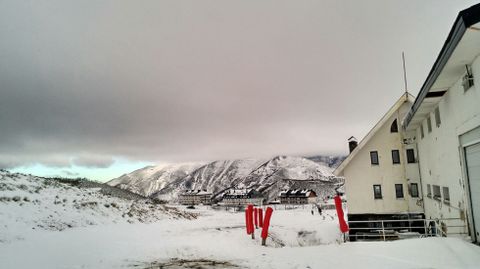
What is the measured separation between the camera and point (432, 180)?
18922 mm

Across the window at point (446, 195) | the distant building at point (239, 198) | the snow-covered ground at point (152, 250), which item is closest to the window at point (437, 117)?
the window at point (446, 195)

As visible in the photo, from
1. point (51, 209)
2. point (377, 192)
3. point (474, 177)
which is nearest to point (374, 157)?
point (377, 192)

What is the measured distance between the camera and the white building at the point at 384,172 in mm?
24797

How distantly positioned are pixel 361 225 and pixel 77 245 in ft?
69.5

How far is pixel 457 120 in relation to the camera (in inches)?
484

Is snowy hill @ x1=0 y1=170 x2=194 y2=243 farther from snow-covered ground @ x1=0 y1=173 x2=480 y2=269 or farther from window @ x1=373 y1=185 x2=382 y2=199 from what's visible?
window @ x1=373 y1=185 x2=382 y2=199

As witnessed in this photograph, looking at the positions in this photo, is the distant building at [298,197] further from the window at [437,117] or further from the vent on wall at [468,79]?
the vent on wall at [468,79]

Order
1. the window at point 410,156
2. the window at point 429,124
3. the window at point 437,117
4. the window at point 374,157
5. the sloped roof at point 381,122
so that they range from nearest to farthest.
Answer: the window at point 437,117, the window at point 429,124, the window at point 410,156, the sloped roof at point 381,122, the window at point 374,157

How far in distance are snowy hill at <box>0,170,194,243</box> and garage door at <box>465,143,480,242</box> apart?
18.2 meters

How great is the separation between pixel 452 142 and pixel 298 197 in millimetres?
144680

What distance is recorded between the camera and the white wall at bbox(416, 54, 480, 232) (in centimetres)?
1073

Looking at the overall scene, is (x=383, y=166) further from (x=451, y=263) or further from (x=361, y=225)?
(x=451, y=263)

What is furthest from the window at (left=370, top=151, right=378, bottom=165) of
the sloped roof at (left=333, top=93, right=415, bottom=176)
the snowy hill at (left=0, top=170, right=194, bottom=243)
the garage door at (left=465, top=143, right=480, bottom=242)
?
the snowy hill at (left=0, top=170, right=194, bottom=243)

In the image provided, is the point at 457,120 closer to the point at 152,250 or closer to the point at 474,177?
the point at 474,177
